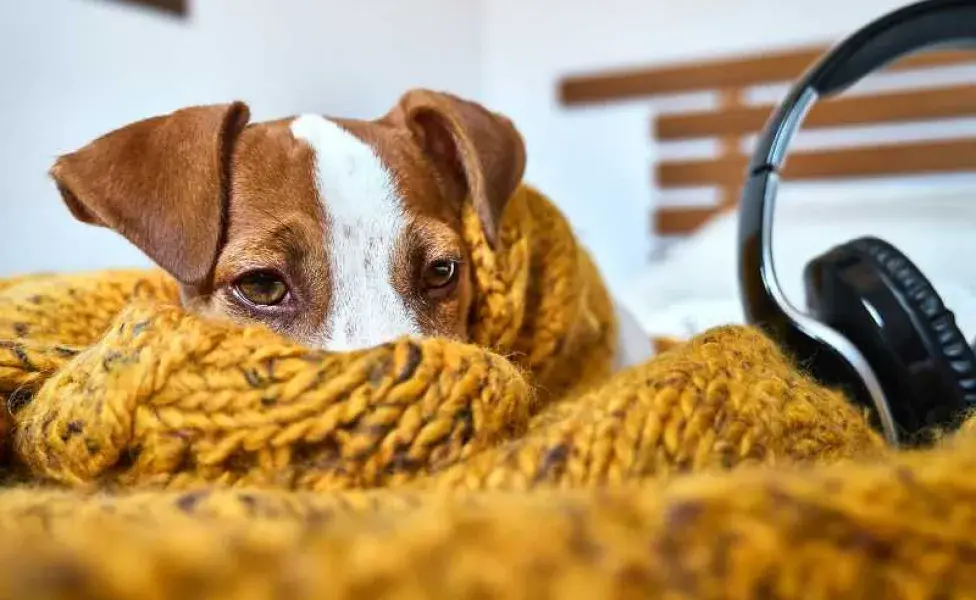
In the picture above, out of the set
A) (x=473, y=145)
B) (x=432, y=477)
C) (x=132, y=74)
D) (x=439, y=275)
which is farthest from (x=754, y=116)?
(x=432, y=477)

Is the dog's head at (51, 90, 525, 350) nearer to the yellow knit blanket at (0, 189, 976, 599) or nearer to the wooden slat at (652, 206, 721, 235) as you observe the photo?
the yellow knit blanket at (0, 189, 976, 599)

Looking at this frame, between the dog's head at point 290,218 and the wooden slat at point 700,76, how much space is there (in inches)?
92.4

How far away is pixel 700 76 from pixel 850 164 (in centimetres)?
65

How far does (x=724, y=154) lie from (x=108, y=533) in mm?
3189

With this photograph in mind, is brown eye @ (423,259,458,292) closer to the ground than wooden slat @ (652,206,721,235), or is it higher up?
higher up

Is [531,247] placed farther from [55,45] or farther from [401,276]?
[55,45]

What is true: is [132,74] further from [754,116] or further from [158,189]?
[754,116]

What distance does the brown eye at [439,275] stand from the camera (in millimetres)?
931

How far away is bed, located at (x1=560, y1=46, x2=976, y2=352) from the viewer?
2127 mm

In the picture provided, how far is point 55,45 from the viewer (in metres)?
1.96

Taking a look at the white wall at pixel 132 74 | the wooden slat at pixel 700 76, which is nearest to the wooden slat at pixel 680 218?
the wooden slat at pixel 700 76

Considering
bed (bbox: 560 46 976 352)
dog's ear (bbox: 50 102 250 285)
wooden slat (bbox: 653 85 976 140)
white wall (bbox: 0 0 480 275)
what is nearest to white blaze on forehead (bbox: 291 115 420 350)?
dog's ear (bbox: 50 102 250 285)

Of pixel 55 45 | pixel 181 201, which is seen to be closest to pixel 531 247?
pixel 181 201

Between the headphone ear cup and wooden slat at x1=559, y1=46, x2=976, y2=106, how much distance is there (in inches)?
92.5
